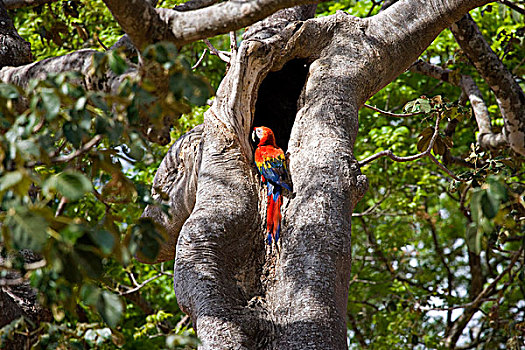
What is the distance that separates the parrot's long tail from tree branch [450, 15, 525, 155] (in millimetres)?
2544

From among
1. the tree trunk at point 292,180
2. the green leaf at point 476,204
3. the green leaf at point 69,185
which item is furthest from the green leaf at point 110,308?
the tree trunk at point 292,180

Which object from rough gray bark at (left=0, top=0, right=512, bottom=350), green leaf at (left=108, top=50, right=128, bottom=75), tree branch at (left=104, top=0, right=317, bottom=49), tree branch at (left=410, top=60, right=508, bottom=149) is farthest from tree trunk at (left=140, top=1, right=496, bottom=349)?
tree branch at (left=410, top=60, right=508, bottom=149)

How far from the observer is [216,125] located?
11.2 ft

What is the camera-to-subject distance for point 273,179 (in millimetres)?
3143

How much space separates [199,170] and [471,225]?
1.92m

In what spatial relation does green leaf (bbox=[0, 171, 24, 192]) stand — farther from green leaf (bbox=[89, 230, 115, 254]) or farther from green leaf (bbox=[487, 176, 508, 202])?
green leaf (bbox=[487, 176, 508, 202])

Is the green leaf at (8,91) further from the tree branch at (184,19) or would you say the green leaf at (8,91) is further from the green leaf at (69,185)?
the tree branch at (184,19)

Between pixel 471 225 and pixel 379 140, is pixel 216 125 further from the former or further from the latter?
pixel 379 140

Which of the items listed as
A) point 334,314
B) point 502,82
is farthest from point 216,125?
point 502,82

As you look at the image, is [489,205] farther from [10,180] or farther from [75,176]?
[10,180]

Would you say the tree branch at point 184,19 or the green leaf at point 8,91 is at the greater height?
the tree branch at point 184,19

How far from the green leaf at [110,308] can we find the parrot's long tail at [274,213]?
148 centimetres

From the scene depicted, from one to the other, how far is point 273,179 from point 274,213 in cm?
17

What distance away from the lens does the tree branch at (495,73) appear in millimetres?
4895
